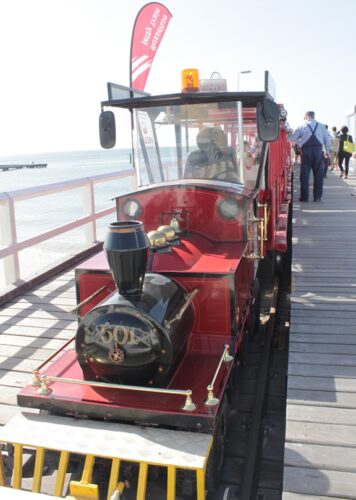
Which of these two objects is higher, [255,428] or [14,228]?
[14,228]

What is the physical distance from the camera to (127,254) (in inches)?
99.3

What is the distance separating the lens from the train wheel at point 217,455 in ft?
8.10

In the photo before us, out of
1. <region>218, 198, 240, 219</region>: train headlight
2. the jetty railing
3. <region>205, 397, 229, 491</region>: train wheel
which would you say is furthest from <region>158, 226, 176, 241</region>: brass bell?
the jetty railing

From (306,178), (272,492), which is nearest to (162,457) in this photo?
(272,492)

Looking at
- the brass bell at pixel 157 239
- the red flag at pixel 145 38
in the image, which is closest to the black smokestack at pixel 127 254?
the brass bell at pixel 157 239

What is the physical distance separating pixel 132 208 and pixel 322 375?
73.3 inches

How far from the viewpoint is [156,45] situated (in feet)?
31.4

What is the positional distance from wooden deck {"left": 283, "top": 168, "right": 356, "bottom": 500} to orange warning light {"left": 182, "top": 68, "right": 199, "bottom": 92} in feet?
6.68

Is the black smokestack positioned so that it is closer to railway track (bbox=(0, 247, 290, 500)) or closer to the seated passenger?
railway track (bbox=(0, 247, 290, 500))

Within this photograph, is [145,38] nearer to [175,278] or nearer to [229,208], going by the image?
[229,208]

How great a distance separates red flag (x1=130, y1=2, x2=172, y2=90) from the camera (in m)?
8.82

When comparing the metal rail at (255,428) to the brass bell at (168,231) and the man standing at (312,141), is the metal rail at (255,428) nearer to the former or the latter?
the brass bell at (168,231)

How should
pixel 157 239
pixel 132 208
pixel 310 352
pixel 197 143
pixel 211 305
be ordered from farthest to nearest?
pixel 197 143 → pixel 132 208 → pixel 310 352 → pixel 157 239 → pixel 211 305

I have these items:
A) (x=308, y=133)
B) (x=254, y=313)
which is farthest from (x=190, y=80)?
(x=308, y=133)
